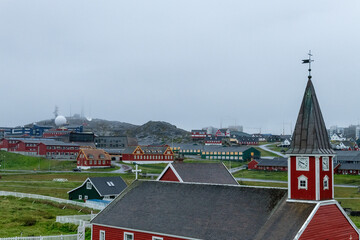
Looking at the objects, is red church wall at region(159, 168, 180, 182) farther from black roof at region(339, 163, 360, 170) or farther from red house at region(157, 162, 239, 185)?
black roof at region(339, 163, 360, 170)

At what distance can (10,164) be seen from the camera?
12000 cm

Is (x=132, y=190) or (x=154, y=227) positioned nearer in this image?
(x=154, y=227)

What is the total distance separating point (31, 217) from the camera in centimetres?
4428

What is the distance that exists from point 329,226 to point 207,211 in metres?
7.06

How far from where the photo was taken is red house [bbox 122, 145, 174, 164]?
12912 cm

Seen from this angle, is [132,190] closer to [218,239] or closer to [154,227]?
[154,227]

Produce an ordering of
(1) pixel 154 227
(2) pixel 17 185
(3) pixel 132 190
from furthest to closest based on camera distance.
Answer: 1. (2) pixel 17 185
2. (3) pixel 132 190
3. (1) pixel 154 227

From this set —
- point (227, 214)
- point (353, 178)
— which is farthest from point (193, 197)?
point (353, 178)

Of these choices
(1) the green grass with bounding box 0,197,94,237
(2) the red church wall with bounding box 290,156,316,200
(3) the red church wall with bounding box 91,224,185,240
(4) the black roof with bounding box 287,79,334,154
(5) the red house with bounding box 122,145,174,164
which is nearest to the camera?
(2) the red church wall with bounding box 290,156,316,200

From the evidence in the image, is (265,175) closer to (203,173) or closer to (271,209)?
(203,173)

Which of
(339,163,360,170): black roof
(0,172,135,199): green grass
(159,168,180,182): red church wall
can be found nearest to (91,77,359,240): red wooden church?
(159,168,180,182): red church wall

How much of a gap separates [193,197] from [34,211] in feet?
85.4

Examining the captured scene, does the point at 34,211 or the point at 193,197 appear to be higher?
the point at 193,197

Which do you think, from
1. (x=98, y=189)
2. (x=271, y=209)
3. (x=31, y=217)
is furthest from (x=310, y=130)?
(x=98, y=189)
